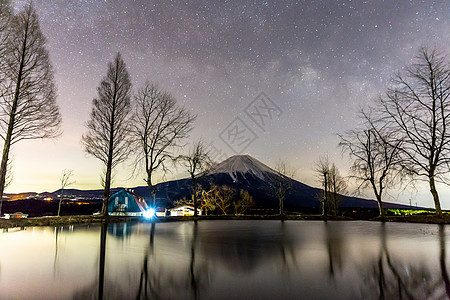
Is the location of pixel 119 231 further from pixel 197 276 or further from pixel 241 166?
pixel 241 166

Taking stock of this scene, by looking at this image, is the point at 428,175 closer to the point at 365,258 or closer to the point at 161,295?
the point at 365,258

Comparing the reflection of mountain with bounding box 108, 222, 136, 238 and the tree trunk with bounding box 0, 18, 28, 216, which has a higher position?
the tree trunk with bounding box 0, 18, 28, 216

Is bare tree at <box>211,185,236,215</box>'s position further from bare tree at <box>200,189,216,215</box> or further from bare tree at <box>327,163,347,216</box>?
bare tree at <box>327,163,347,216</box>

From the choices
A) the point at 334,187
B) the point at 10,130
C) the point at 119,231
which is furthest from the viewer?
the point at 334,187

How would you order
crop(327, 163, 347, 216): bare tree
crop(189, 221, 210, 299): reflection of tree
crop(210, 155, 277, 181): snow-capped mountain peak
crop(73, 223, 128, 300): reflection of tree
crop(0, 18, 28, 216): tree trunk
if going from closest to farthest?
1. crop(73, 223, 128, 300): reflection of tree
2. crop(189, 221, 210, 299): reflection of tree
3. crop(0, 18, 28, 216): tree trunk
4. crop(327, 163, 347, 216): bare tree
5. crop(210, 155, 277, 181): snow-capped mountain peak

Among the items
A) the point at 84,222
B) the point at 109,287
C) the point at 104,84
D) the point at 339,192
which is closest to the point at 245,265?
the point at 109,287

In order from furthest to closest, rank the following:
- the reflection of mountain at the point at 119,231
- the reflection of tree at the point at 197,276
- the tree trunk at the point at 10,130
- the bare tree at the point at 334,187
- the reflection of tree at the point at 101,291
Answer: the bare tree at the point at 334,187, the tree trunk at the point at 10,130, the reflection of mountain at the point at 119,231, the reflection of tree at the point at 197,276, the reflection of tree at the point at 101,291

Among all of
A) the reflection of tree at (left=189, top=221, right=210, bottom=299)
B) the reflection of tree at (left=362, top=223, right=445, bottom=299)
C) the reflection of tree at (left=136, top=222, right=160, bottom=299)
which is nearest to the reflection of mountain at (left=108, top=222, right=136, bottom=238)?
the reflection of tree at (left=189, top=221, right=210, bottom=299)

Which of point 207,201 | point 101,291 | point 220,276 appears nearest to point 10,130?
point 101,291

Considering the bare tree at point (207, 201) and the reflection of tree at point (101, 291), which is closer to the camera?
the reflection of tree at point (101, 291)

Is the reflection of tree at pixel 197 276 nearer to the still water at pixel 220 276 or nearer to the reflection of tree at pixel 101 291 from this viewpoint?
the still water at pixel 220 276

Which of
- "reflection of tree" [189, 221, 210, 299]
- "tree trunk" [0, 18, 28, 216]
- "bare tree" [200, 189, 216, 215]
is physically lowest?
"bare tree" [200, 189, 216, 215]

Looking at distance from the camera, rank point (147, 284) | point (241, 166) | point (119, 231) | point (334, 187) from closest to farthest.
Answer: point (147, 284), point (119, 231), point (334, 187), point (241, 166)

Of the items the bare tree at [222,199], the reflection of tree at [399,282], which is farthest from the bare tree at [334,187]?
the reflection of tree at [399,282]
